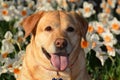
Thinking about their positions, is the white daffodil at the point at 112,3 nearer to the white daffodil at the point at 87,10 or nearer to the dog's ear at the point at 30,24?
the white daffodil at the point at 87,10

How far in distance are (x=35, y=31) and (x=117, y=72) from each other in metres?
1.74

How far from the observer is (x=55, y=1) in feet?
33.2

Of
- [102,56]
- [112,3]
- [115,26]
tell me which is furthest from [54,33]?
[112,3]

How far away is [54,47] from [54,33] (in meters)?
0.16

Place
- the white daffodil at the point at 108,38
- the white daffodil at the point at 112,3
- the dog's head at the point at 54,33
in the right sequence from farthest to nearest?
1. the white daffodil at the point at 112,3
2. the white daffodil at the point at 108,38
3. the dog's head at the point at 54,33

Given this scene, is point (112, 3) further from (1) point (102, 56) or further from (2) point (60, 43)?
(2) point (60, 43)

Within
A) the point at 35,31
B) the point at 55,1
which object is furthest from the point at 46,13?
the point at 55,1

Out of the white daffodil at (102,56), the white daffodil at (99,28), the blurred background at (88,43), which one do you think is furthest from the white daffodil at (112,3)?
the white daffodil at (102,56)

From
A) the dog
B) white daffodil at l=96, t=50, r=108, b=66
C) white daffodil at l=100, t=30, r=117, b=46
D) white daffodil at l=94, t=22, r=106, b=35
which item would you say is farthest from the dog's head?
white daffodil at l=94, t=22, r=106, b=35

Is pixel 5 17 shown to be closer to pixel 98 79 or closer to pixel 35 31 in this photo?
pixel 98 79

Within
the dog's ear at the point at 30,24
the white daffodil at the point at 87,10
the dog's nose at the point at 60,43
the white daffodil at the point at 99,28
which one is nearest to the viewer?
the dog's nose at the point at 60,43

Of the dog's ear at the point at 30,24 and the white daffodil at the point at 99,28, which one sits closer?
the dog's ear at the point at 30,24

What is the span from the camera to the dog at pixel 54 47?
617 centimetres

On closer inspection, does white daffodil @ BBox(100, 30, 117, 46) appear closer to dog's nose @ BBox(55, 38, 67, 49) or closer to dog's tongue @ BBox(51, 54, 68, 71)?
dog's tongue @ BBox(51, 54, 68, 71)
